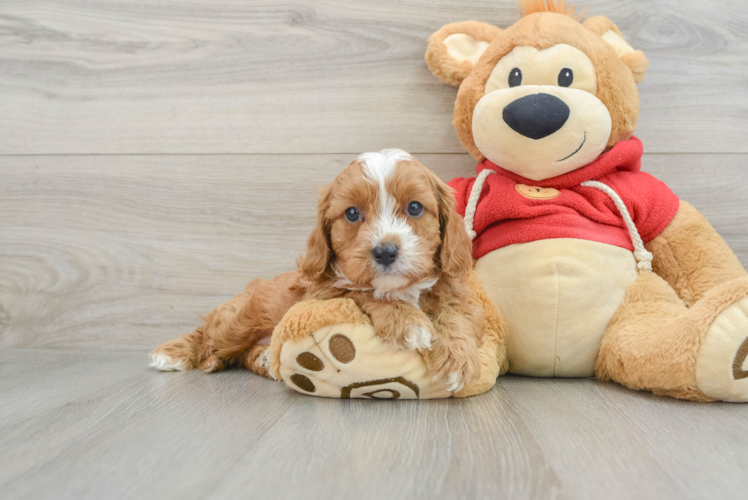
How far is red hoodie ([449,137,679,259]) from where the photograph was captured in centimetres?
155

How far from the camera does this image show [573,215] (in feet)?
5.10

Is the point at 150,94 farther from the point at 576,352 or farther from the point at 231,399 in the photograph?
the point at 576,352

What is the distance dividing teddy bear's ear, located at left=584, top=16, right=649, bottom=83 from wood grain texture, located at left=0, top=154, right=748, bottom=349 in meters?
0.58

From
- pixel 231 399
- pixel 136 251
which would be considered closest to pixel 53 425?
pixel 231 399

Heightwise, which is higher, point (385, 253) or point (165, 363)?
point (385, 253)

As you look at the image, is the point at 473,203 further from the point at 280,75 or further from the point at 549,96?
the point at 280,75

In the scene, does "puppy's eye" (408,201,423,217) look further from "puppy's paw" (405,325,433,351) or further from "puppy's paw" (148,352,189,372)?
"puppy's paw" (148,352,189,372)

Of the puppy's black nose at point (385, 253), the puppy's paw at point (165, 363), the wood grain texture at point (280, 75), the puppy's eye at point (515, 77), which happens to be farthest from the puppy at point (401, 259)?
the wood grain texture at point (280, 75)

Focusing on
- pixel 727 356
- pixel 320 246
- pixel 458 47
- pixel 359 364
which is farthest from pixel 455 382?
pixel 458 47

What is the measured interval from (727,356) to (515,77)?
3.02 ft

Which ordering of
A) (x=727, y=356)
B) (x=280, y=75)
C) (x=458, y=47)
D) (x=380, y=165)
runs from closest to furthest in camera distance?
(x=727, y=356), (x=380, y=165), (x=458, y=47), (x=280, y=75)

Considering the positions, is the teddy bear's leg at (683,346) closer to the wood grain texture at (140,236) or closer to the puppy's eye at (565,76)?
the puppy's eye at (565,76)

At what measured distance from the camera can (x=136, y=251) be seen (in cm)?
207

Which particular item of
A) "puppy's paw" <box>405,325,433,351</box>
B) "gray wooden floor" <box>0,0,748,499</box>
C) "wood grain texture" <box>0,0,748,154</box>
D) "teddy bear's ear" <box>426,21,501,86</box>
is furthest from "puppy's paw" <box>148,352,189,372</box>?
"teddy bear's ear" <box>426,21,501,86</box>
